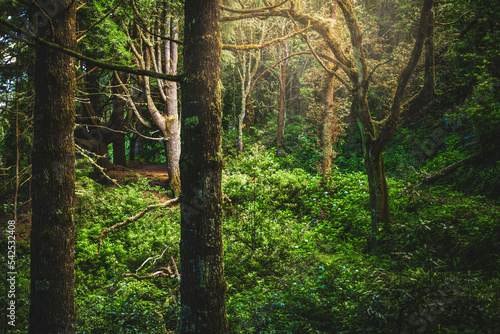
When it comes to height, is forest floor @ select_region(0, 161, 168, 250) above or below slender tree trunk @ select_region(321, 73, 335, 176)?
below

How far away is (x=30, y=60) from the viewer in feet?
25.6

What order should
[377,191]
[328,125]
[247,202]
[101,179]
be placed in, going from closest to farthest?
[377,191] < [247,202] < [328,125] < [101,179]

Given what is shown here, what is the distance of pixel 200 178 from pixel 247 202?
585 cm

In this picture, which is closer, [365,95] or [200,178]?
[200,178]

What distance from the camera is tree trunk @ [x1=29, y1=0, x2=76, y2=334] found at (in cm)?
382

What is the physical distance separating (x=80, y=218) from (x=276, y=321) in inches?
261

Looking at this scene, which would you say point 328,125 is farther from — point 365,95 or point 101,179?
point 101,179

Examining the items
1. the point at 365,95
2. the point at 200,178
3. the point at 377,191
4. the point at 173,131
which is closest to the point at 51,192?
the point at 200,178

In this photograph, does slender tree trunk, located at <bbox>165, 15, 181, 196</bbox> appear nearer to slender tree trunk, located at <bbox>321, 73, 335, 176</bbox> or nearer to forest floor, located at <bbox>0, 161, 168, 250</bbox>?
forest floor, located at <bbox>0, 161, 168, 250</bbox>

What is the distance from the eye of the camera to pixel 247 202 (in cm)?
897

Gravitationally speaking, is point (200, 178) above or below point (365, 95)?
below

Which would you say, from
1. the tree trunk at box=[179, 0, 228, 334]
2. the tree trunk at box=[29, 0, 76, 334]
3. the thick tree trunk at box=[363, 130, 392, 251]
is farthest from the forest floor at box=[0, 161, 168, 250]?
the tree trunk at box=[179, 0, 228, 334]

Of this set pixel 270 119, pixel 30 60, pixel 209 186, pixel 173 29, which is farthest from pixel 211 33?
pixel 270 119

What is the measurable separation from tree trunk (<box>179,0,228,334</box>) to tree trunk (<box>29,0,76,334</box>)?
5.80ft
